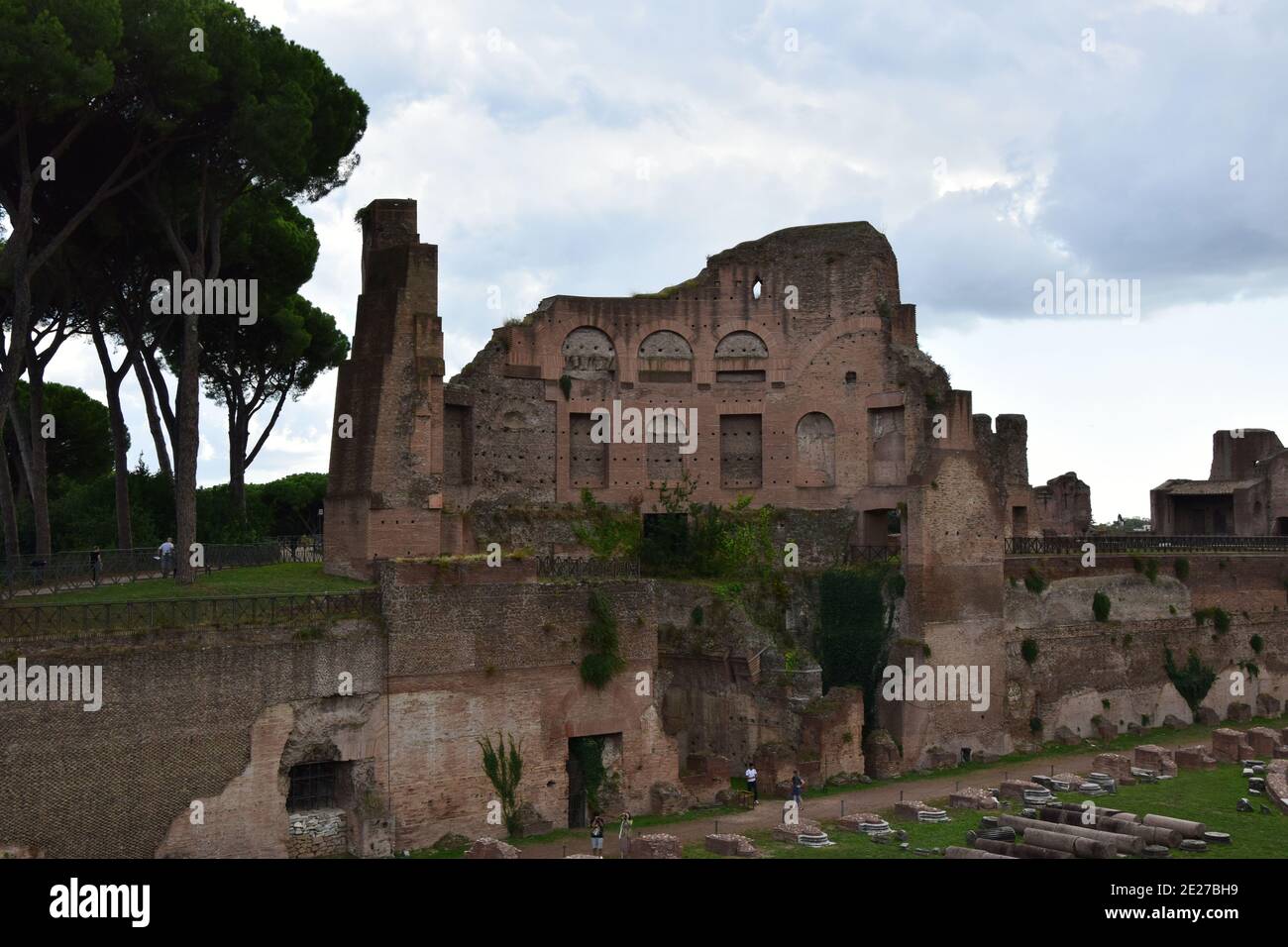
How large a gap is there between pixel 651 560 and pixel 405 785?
32.3ft

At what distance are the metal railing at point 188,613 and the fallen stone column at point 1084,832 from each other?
10.1 meters

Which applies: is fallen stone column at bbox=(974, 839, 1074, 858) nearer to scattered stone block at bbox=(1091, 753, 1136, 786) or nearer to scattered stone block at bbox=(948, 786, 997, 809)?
scattered stone block at bbox=(948, 786, 997, 809)

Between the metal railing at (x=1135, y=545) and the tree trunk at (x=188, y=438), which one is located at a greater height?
the tree trunk at (x=188, y=438)

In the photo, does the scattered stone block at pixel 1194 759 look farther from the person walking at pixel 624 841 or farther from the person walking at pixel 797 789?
the person walking at pixel 624 841

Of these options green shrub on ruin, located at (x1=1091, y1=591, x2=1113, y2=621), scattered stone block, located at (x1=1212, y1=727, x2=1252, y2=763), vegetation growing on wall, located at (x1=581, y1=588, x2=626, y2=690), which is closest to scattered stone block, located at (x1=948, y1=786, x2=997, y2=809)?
vegetation growing on wall, located at (x1=581, y1=588, x2=626, y2=690)

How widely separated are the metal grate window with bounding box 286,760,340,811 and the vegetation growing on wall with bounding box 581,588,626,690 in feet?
14.8

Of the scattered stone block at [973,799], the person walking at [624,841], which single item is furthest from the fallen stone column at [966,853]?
the person walking at [624,841]

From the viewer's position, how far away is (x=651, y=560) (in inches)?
1142

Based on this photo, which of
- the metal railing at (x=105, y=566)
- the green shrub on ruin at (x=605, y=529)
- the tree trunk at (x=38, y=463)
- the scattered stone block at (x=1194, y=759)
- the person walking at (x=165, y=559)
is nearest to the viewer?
the metal railing at (x=105, y=566)

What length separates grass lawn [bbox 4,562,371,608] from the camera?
2014 cm

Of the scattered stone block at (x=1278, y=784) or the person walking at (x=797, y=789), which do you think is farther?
the person walking at (x=797, y=789)

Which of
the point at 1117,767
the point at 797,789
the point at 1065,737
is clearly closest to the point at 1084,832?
the point at 797,789

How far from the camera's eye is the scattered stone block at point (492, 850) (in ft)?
61.8

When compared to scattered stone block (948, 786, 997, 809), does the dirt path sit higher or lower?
lower
